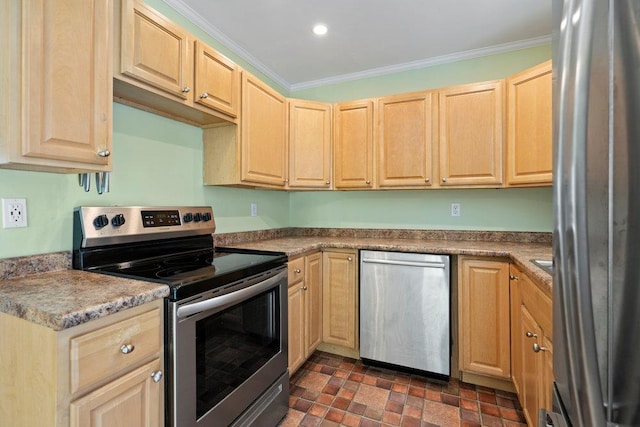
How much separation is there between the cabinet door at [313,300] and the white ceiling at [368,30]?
164 centimetres

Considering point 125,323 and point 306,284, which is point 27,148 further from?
point 306,284

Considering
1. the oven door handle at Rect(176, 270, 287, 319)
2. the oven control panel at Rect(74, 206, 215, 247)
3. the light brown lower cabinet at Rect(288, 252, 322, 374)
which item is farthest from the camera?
the light brown lower cabinet at Rect(288, 252, 322, 374)

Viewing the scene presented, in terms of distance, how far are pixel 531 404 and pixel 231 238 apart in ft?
6.66

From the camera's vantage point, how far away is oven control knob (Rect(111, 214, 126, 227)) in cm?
148

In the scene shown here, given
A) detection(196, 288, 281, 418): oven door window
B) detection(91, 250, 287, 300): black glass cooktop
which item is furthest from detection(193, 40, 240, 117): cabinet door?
detection(196, 288, 281, 418): oven door window

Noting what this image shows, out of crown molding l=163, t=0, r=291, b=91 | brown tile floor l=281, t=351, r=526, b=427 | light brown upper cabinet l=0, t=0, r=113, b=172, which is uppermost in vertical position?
crown molding l=163, t=0, r=291, b=91

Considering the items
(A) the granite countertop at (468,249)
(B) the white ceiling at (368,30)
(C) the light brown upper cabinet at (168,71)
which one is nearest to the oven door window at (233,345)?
(A) the granite countertop at (468,249)

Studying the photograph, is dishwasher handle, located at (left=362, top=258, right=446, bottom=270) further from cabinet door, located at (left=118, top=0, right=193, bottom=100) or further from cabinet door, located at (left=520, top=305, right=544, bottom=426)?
cabinet door, located at (left=118, top=0, right=193, bottom=100)

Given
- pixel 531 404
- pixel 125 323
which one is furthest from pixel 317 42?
pixel 531 404

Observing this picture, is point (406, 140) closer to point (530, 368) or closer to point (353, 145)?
point (353, 145)

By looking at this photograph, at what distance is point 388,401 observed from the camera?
1.94m

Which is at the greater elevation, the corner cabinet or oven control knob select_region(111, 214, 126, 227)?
oven control knob select_region(111, 214, 126, 227)

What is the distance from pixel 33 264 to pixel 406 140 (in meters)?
2.38

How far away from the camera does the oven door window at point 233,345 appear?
127 cm
